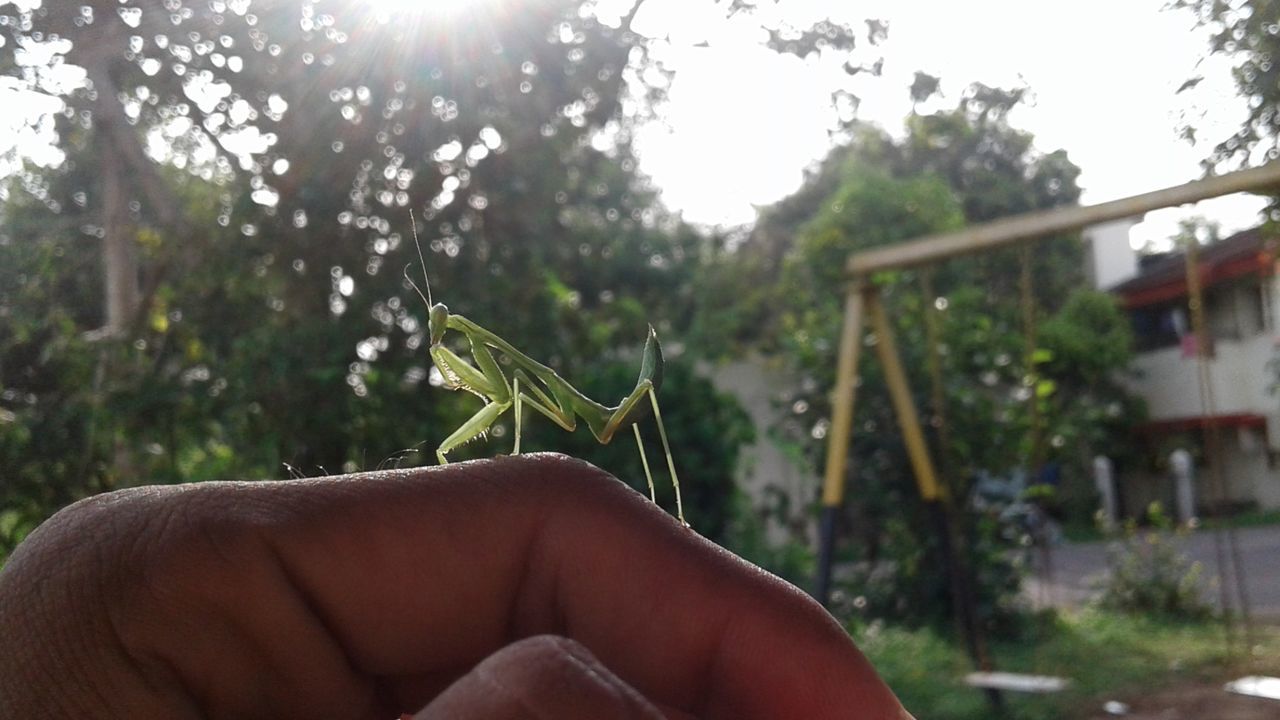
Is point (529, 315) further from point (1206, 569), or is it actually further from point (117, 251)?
point (1206, 569)

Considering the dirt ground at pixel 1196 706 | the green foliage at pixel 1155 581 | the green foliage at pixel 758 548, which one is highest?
the green foliage at pixel 758 548

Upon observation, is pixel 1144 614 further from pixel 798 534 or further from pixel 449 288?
pixel 449 288

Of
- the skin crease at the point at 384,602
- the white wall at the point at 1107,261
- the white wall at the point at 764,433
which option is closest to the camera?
the skin crease at the point at 384,602

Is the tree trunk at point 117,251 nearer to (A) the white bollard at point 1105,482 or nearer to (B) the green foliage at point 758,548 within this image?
(B) the green foliage at point 758,548

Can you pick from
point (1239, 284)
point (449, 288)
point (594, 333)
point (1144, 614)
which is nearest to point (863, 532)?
point (1144, 614)

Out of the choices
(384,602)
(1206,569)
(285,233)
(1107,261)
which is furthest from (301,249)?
(1107,261)

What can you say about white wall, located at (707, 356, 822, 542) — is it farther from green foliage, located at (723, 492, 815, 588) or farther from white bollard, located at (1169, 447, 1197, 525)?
white bollard, located at (1169, 447, 1197, 525)

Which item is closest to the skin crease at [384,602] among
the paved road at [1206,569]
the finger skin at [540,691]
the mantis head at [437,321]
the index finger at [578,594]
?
the index finger at [578,594]
